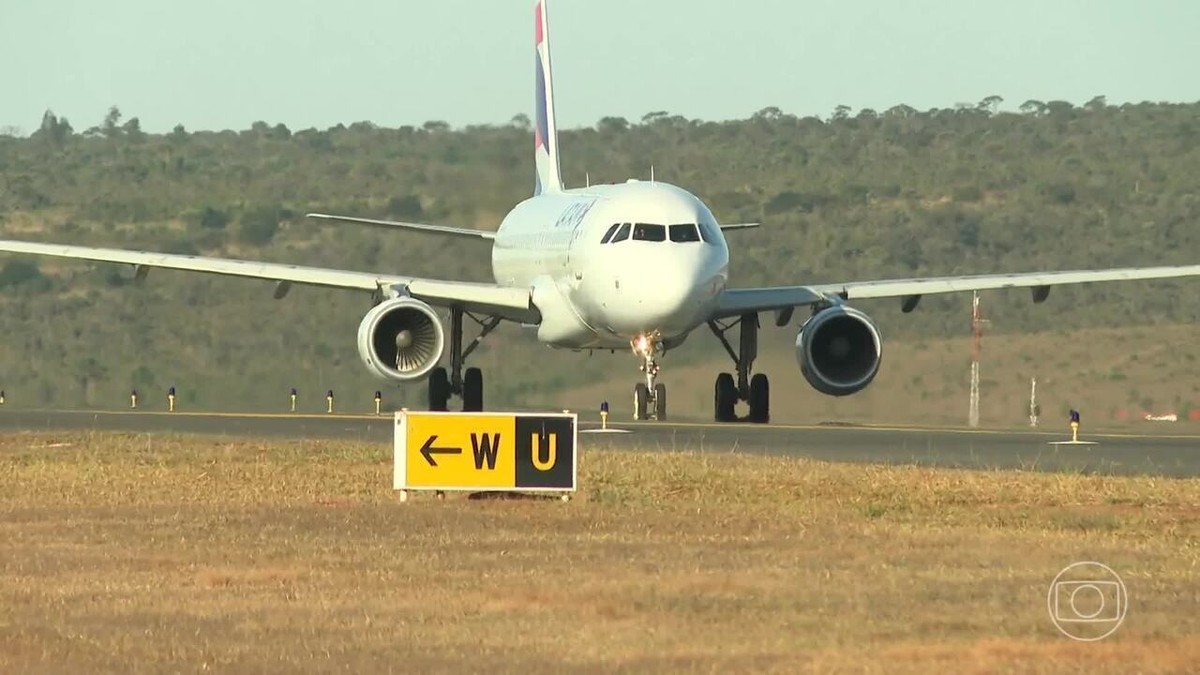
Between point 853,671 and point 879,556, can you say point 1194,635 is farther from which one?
point 879,556

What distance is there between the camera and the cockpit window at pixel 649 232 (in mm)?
35259

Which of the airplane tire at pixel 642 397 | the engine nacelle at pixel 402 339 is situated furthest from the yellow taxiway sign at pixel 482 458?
the airplane tire at pixel 642 397

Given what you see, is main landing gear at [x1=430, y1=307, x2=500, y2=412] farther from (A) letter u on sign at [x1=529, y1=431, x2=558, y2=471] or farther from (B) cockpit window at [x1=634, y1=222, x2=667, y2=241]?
(A) letter u on sign at [x1=529, y1=431, x2=558, y2=471]

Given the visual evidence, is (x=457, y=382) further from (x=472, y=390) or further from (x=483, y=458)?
(x=483, y=458)

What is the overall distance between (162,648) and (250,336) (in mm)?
52584

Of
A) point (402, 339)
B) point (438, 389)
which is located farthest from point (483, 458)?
point (438, 389)

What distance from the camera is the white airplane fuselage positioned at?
A: 3488cm

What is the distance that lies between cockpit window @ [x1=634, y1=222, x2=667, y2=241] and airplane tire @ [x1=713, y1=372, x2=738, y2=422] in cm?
412

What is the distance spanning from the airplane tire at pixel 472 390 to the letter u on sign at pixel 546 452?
17787 millimetres

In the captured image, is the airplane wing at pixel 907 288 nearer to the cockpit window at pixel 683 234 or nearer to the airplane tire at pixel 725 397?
the airplane tire at pixel 725 397

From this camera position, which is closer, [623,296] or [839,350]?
[623,296]

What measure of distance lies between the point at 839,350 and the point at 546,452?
17559 millimetres

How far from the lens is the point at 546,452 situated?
2067 centimetres

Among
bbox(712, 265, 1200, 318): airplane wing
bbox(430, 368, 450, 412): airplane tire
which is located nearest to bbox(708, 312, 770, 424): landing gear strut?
bbox(712, 265, 1200, 318): airplane wing
